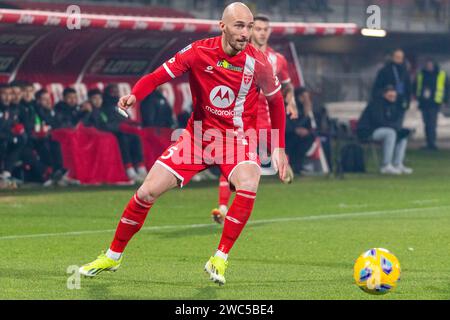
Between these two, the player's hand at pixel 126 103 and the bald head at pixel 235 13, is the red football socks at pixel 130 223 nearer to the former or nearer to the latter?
the player's hand at pixel 126 103

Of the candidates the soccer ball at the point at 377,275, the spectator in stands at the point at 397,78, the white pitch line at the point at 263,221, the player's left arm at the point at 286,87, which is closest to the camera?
the soccer ball at the point at 377,275

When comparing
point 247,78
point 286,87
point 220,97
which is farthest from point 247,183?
point 286,87

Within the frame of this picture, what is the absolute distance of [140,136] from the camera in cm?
2131

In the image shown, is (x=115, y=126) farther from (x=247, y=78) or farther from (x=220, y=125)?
(x=247, y=78)

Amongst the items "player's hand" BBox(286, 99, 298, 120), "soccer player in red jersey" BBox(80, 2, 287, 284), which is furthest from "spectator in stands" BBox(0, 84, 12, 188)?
"soccer player in red jersey" BBox(80, 2, 287, 284)

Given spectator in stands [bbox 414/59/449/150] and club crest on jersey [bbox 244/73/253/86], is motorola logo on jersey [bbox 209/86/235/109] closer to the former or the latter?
club crest on jersey [bbox 244/73/253/86]

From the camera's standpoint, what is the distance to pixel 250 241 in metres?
13.5

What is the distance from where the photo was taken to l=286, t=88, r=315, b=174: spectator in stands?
2269 cm

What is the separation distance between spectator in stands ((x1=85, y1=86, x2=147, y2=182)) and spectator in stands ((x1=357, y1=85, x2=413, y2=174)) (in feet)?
15.4

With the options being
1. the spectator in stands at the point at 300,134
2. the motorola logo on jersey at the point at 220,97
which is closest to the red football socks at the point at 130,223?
the motorola logo on jersey at the point at 220,97

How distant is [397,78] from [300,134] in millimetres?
3107

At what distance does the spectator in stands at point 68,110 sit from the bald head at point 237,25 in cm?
1051

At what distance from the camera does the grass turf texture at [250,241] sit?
989 centimetres

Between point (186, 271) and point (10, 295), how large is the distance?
1.97 m
